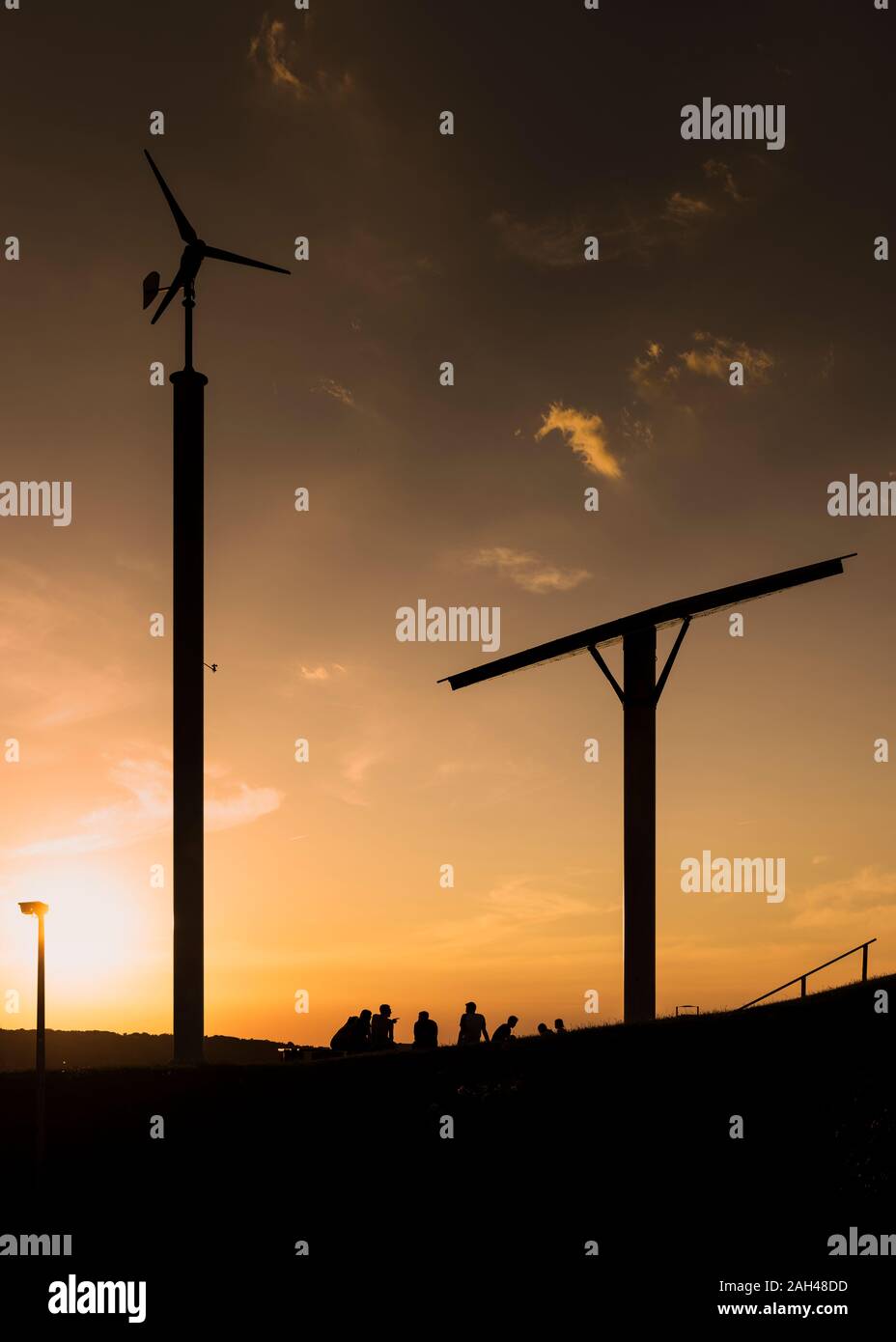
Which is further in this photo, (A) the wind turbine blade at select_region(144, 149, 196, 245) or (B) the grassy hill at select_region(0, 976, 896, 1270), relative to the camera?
(A) the wind turbine blade at select_region(144, 149, 196, 245)

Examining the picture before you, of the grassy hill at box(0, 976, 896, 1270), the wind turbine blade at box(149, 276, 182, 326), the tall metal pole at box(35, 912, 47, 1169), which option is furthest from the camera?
the wind turbine blade at box(149, 276, 182, 326)

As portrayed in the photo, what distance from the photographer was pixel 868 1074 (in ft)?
80.1

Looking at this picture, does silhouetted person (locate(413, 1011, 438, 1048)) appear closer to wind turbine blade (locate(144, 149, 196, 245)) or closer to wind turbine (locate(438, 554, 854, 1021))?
wind turbine (locate(438, 554, 854, 1021))

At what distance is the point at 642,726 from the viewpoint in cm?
3067

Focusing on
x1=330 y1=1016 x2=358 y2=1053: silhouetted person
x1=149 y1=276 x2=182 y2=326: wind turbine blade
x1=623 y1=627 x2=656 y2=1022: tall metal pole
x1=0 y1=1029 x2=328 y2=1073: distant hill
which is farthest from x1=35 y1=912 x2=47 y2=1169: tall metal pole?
x1=0 y1=1029 x2=328 y2=1073: distant hill

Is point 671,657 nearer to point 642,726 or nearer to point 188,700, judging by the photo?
point 642,726

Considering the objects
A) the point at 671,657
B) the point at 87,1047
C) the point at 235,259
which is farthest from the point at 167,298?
the point at 87,1047

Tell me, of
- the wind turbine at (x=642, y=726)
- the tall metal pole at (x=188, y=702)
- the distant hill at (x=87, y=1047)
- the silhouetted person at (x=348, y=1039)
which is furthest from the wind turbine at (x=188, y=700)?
the distant hill at (x=87, y=1047)

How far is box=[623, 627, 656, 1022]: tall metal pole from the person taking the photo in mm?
29844

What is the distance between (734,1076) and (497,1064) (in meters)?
4.99

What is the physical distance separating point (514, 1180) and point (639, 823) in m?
9.34

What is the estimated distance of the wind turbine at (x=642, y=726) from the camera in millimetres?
29781

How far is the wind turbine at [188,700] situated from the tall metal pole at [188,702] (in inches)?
1.0
